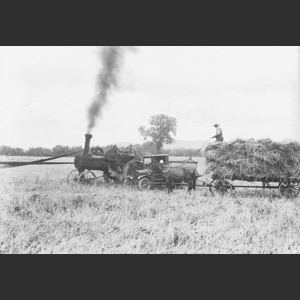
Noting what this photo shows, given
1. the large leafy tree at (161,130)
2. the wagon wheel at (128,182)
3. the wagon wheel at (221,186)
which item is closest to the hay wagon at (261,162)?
the wagon wheel at (221,186)

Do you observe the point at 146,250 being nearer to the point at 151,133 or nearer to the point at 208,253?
the point at 208,253

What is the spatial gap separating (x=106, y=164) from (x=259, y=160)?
7575 mm

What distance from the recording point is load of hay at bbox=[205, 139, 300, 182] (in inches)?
360

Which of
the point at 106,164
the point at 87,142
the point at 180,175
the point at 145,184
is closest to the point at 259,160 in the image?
the point at 180,175

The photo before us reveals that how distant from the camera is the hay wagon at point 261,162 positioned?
9.14 meters

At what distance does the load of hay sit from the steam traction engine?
5427 millimetres

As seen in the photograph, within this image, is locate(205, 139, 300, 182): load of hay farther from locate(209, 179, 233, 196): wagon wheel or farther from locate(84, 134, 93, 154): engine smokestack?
locate(84, 134, 93, 154): engine smokestack

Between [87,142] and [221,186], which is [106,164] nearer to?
[87,142]

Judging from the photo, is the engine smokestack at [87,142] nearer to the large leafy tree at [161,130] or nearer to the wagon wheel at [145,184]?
the wagon wheel at [145,184]

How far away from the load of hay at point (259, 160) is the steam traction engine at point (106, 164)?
214 inches

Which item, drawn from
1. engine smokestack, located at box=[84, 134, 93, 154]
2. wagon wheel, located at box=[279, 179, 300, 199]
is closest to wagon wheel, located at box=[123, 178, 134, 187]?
engine smokestack, located at box=[84, 134, 93, 154]

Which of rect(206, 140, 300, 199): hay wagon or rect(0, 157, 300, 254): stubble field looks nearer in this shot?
rect(0, 157, 300, 254): stubble field

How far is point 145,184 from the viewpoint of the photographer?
12.1 metres

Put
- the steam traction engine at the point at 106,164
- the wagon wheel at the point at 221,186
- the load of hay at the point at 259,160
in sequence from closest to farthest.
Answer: the load of hay at the point at 259,160 < the wagon wheel at the point at 221,186 < the steam traction engine at the point at 106,164
